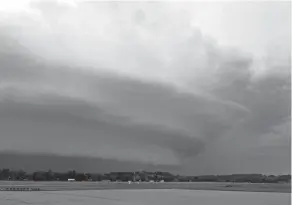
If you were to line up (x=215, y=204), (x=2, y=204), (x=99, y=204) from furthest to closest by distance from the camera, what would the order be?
(x=215, y=204) < (x=99, y=204) < (x=2, y=204)

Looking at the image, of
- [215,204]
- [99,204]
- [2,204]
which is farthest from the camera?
[215,204]

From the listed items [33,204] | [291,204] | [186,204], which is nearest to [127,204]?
[186,204]

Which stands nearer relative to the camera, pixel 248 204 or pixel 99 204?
pixel 99 204

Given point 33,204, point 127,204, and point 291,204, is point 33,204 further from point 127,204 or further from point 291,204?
point 291,204

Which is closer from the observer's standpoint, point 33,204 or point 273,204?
point 33,204

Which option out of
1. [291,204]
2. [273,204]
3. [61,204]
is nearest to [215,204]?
[273,204]

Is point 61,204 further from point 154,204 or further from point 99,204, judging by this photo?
point 154,204

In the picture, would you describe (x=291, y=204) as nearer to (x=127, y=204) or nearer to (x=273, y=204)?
(x=273, y=204)

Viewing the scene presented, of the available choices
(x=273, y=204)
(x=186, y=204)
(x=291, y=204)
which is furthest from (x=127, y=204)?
(x=291, y=204)
